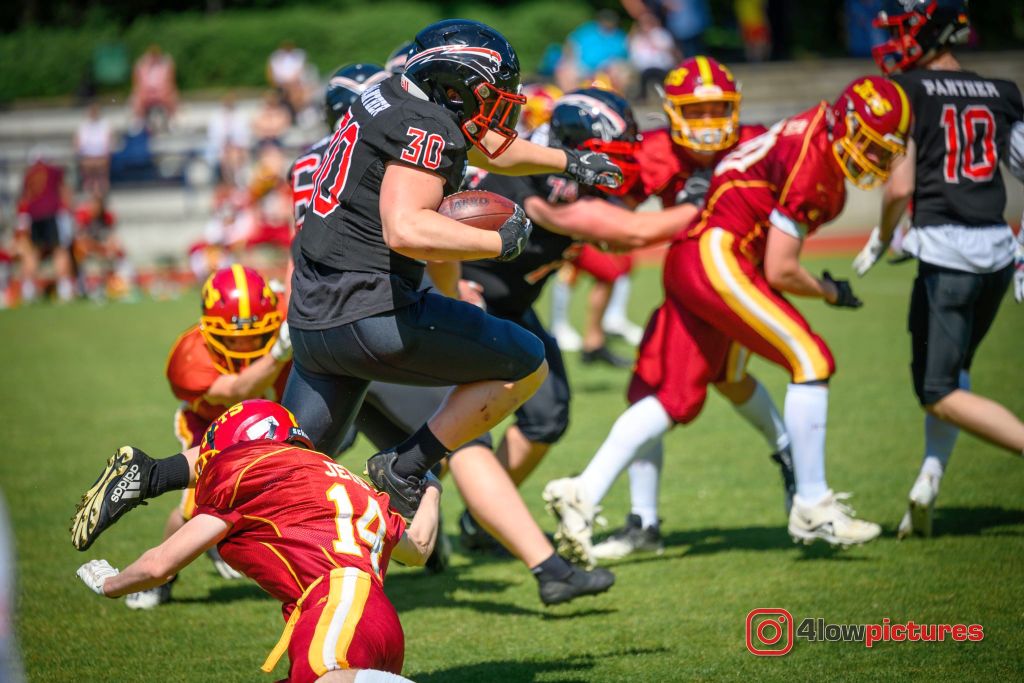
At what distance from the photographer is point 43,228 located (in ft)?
Answer: 56.5

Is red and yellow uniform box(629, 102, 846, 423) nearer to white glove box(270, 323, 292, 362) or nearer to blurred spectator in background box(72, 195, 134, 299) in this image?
white glove box(270, 323, 292, 362)

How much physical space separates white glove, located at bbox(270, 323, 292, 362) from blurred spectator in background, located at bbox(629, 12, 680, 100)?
17266 mm

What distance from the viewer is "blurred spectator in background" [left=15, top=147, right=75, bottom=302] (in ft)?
56.5

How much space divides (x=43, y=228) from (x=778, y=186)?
14.4 meters

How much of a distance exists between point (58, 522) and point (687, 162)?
3.98 m

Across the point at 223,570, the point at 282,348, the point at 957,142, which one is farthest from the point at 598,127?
the point at 223,570

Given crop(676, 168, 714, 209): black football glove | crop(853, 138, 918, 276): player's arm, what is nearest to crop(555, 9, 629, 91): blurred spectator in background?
crop(676, 168, 714, 209): black football glove

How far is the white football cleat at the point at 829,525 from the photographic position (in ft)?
17.1

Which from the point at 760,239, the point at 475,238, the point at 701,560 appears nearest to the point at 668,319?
the point at 760,239

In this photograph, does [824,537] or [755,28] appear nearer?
[824,537]

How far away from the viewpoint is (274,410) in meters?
3.72

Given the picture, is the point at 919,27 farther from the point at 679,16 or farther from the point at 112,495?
the point at 679,16

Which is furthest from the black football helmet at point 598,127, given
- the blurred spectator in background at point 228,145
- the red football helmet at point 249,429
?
the blurred spectator in background at point 228,145

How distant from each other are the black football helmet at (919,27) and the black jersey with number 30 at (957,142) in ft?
0.57
